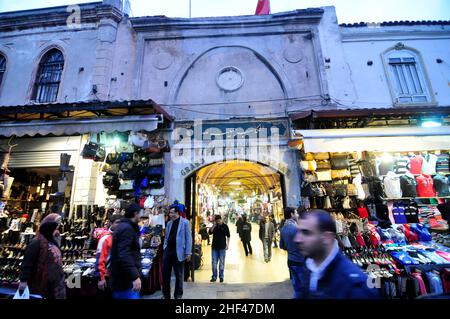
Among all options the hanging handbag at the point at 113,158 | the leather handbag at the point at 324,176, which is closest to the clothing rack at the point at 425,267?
the leather handbag at the point at 324,176

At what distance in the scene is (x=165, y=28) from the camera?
8.73 m

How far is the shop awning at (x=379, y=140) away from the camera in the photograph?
5.91m

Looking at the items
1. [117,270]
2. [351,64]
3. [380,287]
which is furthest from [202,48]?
[380,287]

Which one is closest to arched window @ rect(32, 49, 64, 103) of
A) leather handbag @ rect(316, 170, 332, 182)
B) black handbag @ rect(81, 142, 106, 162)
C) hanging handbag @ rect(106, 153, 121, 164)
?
black handbag @ rect(81, 142, 106, 162)

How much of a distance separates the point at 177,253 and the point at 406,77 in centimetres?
1016

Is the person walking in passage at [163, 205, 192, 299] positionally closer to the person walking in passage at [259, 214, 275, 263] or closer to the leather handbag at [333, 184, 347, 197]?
→ the leather handbag at [333, 184, 347, 197]

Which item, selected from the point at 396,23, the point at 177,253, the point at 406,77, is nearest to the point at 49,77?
the point at 177,253

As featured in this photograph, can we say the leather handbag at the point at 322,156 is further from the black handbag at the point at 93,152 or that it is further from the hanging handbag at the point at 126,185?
the black handbag at the point at 93,152

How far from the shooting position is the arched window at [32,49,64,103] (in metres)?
8.42

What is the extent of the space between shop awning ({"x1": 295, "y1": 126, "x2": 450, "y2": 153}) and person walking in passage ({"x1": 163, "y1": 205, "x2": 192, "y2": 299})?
12.8 ft

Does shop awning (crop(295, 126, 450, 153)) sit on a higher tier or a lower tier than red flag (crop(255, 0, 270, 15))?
lower

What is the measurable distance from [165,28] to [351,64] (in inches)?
297

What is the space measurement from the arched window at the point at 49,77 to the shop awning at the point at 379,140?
31.4 ft
